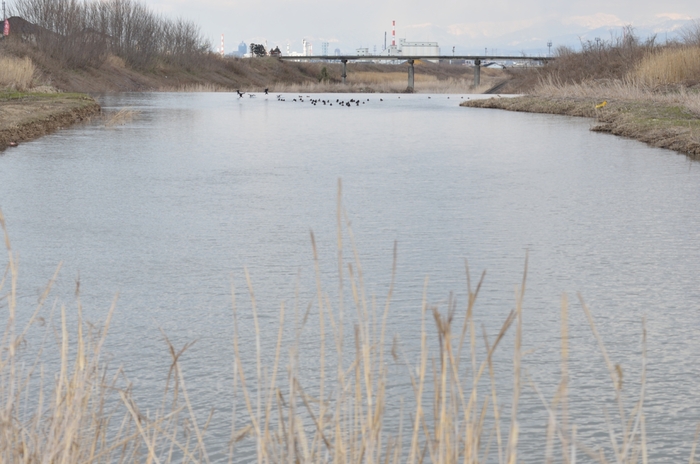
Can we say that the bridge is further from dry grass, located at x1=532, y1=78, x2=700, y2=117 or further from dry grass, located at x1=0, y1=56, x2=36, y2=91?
dry grass, located at x1=0, y1=56, x2=36, y2=91

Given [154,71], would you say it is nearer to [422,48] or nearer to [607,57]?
[607,57]

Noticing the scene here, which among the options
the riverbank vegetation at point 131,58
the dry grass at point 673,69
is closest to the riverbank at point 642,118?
the dry grass at point 673,69

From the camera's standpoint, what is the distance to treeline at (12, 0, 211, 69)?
6556 cm

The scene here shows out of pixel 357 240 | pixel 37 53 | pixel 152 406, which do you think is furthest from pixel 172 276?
pixel 37 53

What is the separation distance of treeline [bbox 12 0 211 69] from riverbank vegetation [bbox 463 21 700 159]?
33359 mm

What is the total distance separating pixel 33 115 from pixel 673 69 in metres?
19.0

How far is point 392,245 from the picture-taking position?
26.0 feet

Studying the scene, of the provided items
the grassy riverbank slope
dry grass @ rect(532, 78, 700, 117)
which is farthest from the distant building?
dry grass @ rect(532, 78, 700, 117)

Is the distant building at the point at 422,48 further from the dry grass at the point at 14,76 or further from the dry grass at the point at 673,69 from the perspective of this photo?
the dry grass at the point at 673,69

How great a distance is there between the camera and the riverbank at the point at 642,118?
17250 mm

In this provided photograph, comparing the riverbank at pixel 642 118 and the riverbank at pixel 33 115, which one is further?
the riverbank at pixel 33 115

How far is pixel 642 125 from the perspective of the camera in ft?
66.4

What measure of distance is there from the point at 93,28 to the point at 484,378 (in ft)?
249

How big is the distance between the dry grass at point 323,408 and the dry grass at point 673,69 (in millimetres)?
25004
